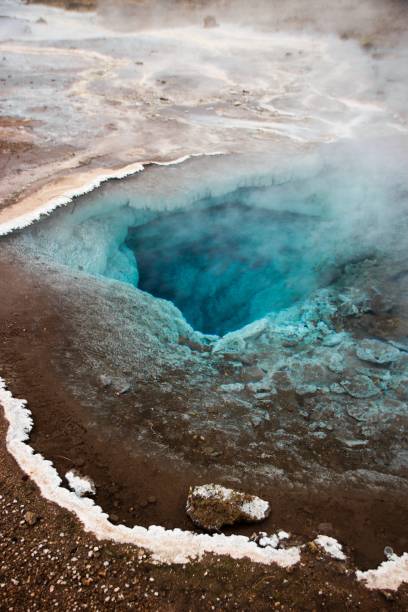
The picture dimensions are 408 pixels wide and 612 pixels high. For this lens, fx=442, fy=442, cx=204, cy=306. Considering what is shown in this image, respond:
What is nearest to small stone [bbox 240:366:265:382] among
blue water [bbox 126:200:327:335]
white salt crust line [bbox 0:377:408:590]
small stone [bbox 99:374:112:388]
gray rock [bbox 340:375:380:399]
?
gray rock [bbox 340:375:380:399]

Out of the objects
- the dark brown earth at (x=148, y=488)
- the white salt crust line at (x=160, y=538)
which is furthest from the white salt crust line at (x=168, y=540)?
the dark brown earth at (x=148, y=488)

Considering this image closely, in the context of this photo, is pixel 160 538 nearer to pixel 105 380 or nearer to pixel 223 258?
pixel 105 380

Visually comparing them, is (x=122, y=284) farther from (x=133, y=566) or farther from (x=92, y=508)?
(x=133, y=566)

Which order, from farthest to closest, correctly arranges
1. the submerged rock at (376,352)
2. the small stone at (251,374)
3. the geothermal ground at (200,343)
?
1. the submerged rock at (376,352)
2. the small stone at (251,374)
3. the geothermal ground at (200,343)

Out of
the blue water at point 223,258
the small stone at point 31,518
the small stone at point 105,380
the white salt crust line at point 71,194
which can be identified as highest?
the white salt crust line at point 71,194

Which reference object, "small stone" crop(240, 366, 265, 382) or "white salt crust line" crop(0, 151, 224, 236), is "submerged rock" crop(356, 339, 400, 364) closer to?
"small stone" crop(240, 366, 265, 382)

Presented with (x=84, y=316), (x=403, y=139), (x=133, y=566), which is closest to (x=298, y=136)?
(x=403, y=139)

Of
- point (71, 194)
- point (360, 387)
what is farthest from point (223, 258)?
point (360, 387)

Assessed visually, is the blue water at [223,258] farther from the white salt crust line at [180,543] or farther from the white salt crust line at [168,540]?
the white salt crust line at [180,543]
